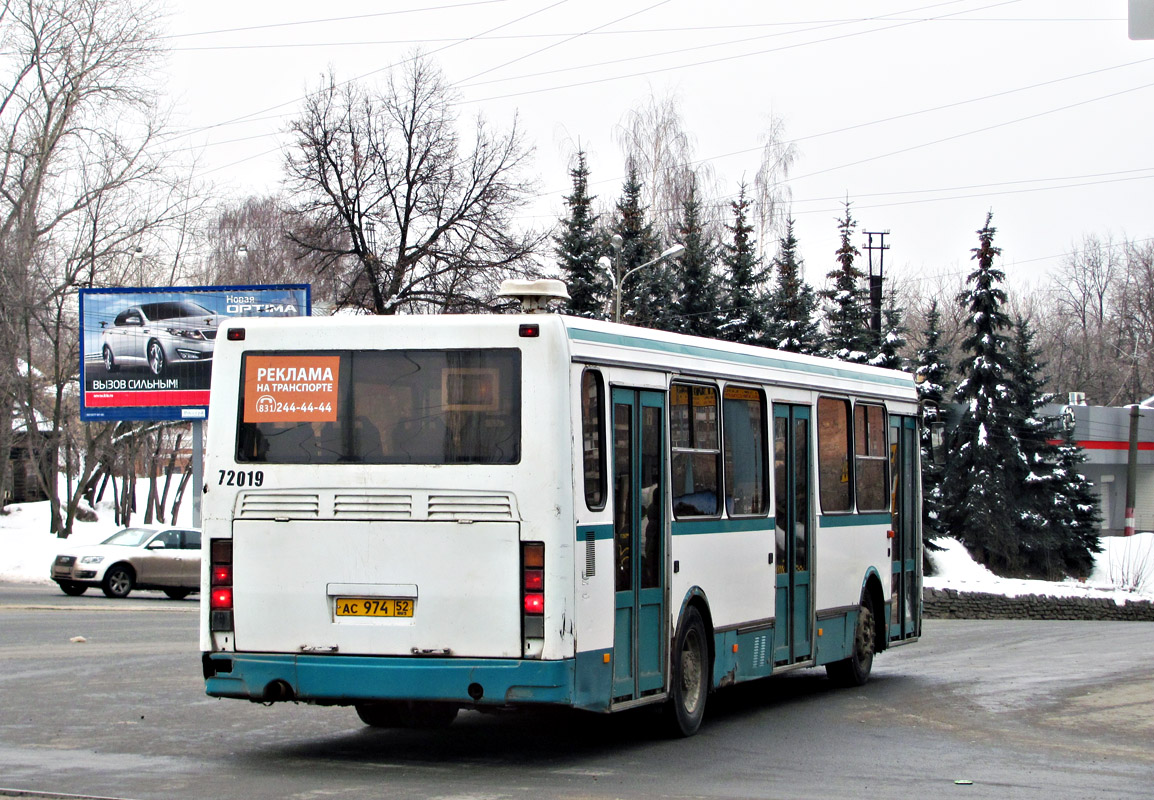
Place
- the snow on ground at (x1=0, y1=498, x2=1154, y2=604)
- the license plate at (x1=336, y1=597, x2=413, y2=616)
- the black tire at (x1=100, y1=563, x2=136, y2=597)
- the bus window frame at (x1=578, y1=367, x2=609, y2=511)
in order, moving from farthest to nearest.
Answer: the snow on ground at (x1=0, y1=498, x2=1154, y2=604) < the black tire at (x1=100, y1=563, x2=136, y2=597) < the bus window frame at (x1=578, y1=367, x2=609, y2=511) < the license plate at (x1=336, y1=597, x2=413, y2=616)

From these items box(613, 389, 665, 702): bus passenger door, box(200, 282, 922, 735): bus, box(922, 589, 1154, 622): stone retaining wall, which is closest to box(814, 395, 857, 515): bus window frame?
box(200, 282, 922, 735): bus

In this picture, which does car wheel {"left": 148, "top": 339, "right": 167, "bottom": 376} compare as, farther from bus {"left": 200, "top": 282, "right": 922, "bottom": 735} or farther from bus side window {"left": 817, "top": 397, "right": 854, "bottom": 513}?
bus {"left": 200, "top": 282, "right": 922, "bottom": 735}

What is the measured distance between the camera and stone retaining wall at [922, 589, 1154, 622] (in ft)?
117

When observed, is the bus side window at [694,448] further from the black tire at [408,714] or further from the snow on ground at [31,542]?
the snow on ground at [31,542]

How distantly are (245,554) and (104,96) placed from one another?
4451 cm

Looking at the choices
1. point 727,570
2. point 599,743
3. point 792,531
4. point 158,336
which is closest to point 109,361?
point 158,336

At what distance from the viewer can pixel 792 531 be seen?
42.0 feet

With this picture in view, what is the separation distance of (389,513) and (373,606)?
0.56 meters

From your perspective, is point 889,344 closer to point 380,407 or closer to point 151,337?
point 151,337

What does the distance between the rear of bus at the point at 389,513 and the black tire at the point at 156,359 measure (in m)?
29.2

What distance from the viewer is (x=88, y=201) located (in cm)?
4953

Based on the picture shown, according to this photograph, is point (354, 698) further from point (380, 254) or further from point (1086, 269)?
point (1086, 269)

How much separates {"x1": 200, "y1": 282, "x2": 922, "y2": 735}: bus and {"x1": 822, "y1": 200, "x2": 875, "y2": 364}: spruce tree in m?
39.0

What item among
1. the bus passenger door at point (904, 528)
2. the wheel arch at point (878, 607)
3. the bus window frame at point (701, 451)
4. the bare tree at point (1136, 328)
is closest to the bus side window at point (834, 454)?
the wheel arch at point (878, 607)
